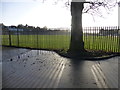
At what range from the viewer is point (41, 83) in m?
6.41

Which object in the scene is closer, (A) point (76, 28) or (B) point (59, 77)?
(B) point (59, 77)

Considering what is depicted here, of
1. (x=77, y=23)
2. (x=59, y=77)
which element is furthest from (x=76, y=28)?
(x=59, y=77)

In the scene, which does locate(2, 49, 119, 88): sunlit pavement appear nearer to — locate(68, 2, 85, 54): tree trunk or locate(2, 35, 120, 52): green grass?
locate(68, 2, 85, 54): tree trunk

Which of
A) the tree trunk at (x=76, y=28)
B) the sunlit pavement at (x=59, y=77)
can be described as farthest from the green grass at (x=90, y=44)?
the sunlit pavement at (x=59, y=77)

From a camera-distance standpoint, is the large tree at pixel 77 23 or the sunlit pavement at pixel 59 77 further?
the large tree at pixel 77 23

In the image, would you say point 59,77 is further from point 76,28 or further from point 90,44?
point 90,44

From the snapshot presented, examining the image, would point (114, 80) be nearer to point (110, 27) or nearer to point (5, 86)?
point (5, 86)

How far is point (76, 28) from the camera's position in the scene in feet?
43.7

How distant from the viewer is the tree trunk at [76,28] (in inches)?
515

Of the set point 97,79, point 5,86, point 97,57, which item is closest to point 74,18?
point 97,57

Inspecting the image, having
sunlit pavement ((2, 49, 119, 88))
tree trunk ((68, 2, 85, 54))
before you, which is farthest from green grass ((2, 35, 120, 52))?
sunlit pavement ((2, 49, 119, 88))

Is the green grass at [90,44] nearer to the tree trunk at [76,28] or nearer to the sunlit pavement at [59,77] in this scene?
the tree trunk at [76,28]

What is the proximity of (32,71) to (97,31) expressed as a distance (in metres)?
7.59

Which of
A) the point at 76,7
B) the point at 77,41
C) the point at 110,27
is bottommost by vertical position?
the point at 77,41
